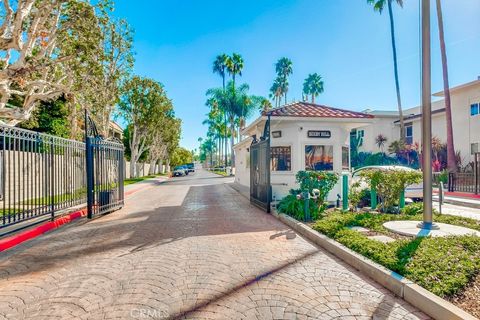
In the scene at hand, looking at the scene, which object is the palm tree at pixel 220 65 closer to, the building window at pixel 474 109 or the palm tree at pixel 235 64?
the palm tree at pixel 235 64

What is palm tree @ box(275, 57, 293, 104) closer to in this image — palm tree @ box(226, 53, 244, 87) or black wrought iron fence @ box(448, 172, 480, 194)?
palm tree @ box(226, 53, 244, 87)

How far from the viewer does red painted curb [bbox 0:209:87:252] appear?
20.2 feet

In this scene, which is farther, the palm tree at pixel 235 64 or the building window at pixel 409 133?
the palm tree at pixel 235 64

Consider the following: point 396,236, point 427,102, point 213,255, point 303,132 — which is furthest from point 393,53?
point 213,255

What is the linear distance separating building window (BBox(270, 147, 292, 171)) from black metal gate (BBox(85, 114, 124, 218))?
619cm

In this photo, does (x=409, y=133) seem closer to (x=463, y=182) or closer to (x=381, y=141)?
(x=381, y=141)

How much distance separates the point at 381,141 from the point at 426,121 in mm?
27798

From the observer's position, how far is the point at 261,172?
36.1 ft

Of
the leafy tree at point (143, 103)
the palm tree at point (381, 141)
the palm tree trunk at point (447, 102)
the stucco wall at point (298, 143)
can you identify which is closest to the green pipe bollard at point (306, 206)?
the stucco wall at point (298, 143)

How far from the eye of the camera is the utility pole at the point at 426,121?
6.64 meters

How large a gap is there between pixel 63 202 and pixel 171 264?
260 inches

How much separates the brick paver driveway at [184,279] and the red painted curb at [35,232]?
0.84 feet

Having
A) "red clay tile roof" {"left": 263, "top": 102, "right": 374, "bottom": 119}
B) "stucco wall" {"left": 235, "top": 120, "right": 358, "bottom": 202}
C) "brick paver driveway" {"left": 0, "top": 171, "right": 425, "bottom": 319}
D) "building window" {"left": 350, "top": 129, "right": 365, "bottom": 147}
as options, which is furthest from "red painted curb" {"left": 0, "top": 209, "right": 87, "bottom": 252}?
"building window" {"left": 350, "top": 129, "right": 365, "bottom": 147}

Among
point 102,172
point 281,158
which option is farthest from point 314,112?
point 102,172
